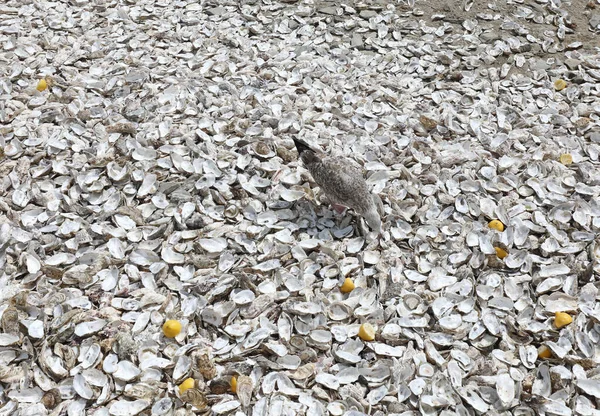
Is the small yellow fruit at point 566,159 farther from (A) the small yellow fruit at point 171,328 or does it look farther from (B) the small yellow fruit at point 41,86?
(B) the small yellow fruit at point 41,86

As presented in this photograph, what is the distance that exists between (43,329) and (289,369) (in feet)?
3.52

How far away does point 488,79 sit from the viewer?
14.2ft

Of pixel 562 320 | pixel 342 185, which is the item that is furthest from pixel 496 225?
pixel 342 185

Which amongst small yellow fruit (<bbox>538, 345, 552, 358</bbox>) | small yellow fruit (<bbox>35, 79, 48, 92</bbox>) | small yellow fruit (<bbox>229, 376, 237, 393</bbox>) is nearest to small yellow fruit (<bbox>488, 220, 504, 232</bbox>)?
small yellow fruit (<bbox>538, 345, 552, 358</bbox>)

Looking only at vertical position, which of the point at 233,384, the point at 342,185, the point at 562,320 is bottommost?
the point at 233,384

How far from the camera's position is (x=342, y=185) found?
2896 millimetres

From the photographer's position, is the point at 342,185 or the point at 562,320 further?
the point at 342,185

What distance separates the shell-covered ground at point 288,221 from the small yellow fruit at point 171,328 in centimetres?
1

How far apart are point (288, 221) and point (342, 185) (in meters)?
0.36

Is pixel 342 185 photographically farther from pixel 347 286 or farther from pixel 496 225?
pixel 496 225

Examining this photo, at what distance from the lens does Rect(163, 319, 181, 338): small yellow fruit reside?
8.28 feet

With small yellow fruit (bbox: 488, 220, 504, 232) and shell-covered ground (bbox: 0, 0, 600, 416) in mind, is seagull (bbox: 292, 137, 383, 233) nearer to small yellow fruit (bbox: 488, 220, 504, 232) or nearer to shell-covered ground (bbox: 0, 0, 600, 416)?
shell-covered ground (bbox: 0, 0, 600, 416)

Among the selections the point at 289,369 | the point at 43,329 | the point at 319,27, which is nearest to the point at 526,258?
the point at 289,369

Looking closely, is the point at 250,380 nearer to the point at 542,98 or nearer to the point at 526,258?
the point at 526,258
